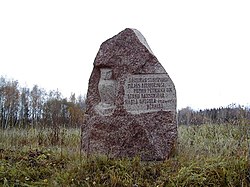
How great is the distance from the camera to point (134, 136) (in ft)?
19.3

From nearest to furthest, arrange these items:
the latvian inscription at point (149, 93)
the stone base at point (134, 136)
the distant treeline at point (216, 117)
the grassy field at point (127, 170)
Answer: the grassy field at point (127, 170) < the stone base at point (134, 136) < the latvian inscription at point (149, 93) < the distant treeline at point (216, 117)

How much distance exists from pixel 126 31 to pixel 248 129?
2.65m

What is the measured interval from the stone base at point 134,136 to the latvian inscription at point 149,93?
0.44ft

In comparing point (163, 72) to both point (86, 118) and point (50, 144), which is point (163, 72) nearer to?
point (86, 118)

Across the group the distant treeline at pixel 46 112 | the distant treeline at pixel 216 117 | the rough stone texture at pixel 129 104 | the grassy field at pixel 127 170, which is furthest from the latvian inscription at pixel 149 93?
the distant treeline at pixel 46 112

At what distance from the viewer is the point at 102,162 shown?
16.9 ft

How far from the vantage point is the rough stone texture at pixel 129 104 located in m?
5.90

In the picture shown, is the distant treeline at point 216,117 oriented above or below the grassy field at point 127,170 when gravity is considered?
above

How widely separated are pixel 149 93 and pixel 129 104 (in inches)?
15.6

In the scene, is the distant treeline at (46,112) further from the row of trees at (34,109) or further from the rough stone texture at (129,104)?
the rough stone texture at (129,104)

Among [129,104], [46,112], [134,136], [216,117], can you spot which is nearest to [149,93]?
[129,104]

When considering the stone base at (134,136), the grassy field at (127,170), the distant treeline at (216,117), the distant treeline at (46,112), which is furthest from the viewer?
the distant treeline at (46,112)

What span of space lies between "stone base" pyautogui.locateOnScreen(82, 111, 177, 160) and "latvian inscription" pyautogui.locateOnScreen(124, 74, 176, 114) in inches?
5.3

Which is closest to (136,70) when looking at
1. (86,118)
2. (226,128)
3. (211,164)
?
(86,118)
